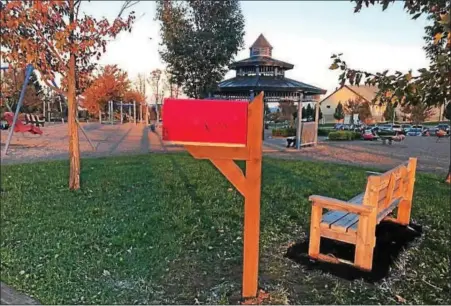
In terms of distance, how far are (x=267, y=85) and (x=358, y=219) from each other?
11820mm

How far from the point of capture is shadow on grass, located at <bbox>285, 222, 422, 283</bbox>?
3338 mm

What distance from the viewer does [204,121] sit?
8.02ft

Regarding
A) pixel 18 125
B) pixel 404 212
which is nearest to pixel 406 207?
pixel 404 212

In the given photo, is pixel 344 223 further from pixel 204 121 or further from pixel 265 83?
pixel 265 83

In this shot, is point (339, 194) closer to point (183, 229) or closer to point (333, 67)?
point (183, 229)

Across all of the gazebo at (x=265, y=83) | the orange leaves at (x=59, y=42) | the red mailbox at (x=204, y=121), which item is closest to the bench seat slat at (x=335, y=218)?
the red mailbox at (x=204, y=121)

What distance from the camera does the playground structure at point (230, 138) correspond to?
2.42 meters

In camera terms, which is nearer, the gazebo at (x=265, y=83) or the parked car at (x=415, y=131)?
the gazebo at (x=265, y=83)

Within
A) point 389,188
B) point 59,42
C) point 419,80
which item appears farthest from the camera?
point 59,42

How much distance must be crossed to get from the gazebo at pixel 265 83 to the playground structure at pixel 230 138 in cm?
1182

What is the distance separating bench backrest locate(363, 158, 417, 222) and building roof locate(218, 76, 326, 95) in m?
10.2

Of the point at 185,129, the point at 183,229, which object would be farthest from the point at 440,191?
the point at 185,129

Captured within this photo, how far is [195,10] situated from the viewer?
18312 mm

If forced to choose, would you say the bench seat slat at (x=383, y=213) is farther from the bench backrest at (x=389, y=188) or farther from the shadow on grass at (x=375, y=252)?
the shadow on grass at (x=375, y=252)
